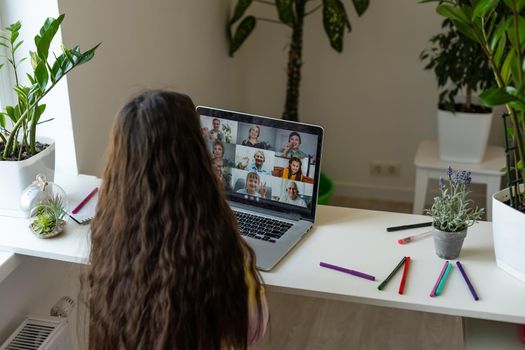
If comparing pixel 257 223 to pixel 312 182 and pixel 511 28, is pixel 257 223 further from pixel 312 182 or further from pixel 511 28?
pixel 511 28

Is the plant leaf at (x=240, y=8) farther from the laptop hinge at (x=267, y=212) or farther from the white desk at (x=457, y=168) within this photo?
the laptop hinge at (x=267, y=212)

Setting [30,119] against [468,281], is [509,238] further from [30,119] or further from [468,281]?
[30,119]

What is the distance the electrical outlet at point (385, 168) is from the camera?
10.5 ft

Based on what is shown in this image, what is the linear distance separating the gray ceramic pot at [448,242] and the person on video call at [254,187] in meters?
0.44

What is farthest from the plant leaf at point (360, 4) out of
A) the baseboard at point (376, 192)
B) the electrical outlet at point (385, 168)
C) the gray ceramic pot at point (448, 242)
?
the gray ceramic pot at point (448, 242)

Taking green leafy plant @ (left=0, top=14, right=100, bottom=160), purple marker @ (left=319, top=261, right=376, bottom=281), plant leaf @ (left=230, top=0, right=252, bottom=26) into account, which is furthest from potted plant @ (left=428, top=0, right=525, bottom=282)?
plant leaf @ (left=230, top=0, right=252, bottom=26)

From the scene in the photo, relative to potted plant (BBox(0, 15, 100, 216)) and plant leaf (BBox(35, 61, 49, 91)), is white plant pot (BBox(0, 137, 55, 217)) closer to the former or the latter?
potted plant (BBox(0, 15, 100, 216))

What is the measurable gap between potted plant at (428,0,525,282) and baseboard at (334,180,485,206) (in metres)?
1.81

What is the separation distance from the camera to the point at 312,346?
7.31 feet

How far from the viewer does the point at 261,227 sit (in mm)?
1554

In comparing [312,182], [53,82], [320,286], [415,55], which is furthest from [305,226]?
[415,55]

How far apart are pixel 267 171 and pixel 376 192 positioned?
5.90ft

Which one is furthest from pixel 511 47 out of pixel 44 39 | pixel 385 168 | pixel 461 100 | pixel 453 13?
pixel 385 168

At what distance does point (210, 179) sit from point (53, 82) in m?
0.61
